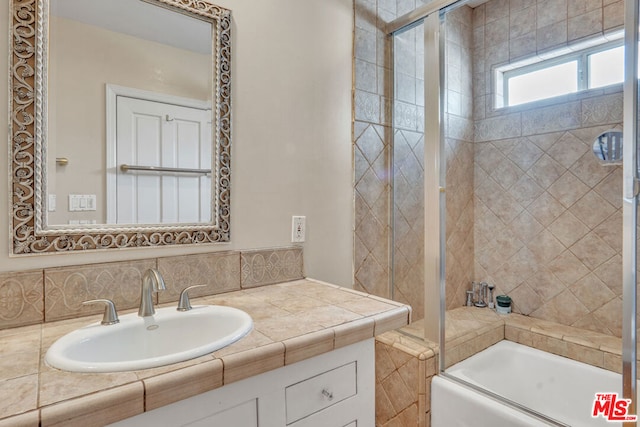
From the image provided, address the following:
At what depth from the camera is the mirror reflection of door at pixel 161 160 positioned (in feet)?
3.65

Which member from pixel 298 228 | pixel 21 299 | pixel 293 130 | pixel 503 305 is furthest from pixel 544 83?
pixel 21 299

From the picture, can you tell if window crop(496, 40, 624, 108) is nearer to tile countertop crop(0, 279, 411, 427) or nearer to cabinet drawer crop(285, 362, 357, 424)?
tile countertop crop(0, 279, 411, 427)

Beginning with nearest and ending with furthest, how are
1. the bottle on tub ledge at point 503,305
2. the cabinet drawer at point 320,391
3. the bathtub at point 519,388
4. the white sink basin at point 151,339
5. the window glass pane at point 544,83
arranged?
1. the white sink basin at point 151,339
2. the cabinet drawer at point 320,391
3. the bathtub at point 519,388
4. the window glass pane at point 544,83
5. the bottle on tub ledge at point 503,305

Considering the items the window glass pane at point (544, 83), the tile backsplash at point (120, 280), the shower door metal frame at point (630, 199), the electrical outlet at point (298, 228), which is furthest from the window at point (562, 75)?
the tile backsplash at point (120, 280)

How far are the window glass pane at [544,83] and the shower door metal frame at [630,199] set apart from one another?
3.33 feet

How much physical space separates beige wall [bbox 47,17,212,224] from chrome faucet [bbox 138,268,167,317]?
0.87 ft

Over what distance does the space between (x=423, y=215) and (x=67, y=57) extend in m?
1.58

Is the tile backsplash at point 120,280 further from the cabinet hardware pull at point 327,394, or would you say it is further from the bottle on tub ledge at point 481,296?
the bottle on tub ledge at point 481,296

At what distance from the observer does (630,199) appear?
4.01ft

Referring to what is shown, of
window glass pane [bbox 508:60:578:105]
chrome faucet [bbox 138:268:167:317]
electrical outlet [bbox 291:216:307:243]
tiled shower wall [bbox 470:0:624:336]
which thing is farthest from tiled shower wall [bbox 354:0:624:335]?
chrome faucet [bbox 138:268:167:317]

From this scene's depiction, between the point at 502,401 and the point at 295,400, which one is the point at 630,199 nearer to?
the point at 502,401

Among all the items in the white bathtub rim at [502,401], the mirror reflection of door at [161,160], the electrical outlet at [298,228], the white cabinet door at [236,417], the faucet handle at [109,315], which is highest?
the mirror reflection of door at [161,160]

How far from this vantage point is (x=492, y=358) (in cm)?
198

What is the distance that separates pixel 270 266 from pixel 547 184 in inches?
72.6
